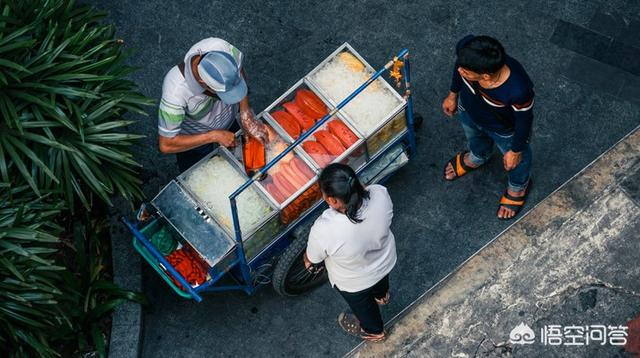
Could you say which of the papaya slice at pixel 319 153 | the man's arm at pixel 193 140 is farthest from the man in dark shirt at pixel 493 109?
the man's arm at pixel 193 140

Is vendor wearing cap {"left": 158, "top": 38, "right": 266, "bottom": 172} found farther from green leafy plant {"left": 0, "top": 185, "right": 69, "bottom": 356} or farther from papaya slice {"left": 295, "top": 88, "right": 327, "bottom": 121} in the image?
green leafy plant {"left": 0, "top": 185, "right": 69, "bottom": 356}

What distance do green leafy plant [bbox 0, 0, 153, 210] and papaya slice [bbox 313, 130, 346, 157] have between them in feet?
4.27

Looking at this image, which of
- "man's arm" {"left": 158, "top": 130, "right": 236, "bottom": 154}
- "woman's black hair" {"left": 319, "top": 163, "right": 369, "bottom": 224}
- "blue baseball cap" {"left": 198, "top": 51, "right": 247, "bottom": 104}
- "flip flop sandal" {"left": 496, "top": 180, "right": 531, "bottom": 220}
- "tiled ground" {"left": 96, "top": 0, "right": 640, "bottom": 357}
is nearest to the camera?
"woman's black hair" {"left": 319, "top": 163, "right": 369, "bottom": 224}

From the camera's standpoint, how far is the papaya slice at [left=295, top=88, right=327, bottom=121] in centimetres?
682

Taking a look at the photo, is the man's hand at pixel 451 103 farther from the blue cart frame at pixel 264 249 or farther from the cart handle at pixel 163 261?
the cart handle at pixel 163 261

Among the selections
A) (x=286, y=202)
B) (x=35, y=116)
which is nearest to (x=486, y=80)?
(x=286, y=202)

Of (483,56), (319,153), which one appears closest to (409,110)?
(319,153)

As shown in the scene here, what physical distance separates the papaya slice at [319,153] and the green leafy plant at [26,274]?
1.79m

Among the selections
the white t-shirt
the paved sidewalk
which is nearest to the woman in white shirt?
the white t-shirt

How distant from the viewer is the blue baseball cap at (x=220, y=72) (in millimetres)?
5867

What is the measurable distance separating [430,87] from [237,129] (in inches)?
71.7

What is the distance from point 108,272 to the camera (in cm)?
722

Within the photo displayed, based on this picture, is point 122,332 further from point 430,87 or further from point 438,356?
point 430,87

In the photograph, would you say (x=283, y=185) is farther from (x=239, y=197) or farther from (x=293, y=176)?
(x=239, y=197)
